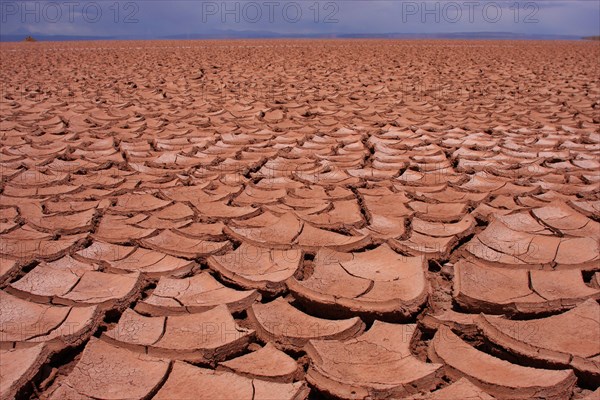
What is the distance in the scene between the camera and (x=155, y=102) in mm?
Result: 4844

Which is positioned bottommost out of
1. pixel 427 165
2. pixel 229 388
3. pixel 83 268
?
pixel 229 388

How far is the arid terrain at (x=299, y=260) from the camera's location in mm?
1187

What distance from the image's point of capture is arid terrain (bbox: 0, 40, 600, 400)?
3.89ft

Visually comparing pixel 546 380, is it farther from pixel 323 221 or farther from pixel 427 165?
pixel 427 165

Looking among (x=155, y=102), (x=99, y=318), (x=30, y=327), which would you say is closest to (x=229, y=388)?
(x=99, y=318)

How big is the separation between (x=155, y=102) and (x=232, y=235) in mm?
3306

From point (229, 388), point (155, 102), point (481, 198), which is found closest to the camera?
point (229, 388)

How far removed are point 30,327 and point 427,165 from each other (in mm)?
2092

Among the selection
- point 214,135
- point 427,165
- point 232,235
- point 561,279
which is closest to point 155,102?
point 214,135

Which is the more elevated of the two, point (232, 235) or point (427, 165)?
→ point (427, 165)

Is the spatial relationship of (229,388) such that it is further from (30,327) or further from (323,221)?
(323,221)

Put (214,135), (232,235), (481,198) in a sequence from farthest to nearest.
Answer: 1. (214,135)
2. (481,198)
3. (232,235)

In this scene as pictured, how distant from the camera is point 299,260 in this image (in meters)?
1.71

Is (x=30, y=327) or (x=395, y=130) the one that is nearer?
(x=30, y=327)
